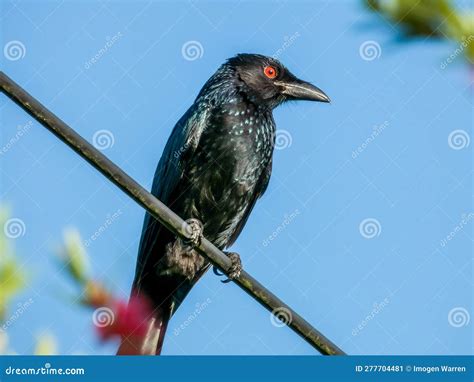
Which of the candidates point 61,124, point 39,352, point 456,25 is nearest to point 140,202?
point 61,124

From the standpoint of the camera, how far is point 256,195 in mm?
5555

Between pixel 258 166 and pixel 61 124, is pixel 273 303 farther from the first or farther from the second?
pixel 258 166

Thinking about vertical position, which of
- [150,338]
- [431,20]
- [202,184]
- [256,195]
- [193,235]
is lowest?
[150,338]

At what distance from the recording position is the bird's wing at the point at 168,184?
16.5 ft

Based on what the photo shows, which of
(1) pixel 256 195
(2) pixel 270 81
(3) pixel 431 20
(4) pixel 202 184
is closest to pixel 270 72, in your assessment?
(2) pixel 270 81

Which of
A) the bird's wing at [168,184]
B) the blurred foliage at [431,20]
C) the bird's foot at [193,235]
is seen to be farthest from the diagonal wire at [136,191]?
the bird's wing at [168,184]

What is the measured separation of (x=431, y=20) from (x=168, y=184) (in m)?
3.25

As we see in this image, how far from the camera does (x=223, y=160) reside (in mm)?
5102

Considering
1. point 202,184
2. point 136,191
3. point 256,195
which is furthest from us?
A: point 256,195

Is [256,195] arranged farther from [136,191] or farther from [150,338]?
[136,191]

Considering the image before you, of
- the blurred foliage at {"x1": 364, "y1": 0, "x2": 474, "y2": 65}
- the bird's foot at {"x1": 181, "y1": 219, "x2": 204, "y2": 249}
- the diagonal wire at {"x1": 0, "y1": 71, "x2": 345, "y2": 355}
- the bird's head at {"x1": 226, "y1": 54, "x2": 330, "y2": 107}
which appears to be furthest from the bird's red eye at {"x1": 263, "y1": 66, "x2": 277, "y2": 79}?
the blurred foliage at {"x1": 364, "y1": 0, "x2": 474, "y2": 65}

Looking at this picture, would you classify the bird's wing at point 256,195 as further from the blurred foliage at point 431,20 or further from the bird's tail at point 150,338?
the blurred foliage at point 431,20

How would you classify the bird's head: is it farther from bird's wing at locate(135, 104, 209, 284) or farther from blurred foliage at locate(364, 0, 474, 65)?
blurred foliage at locate(364, 0, 474, 65)

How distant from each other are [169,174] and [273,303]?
2133mm
